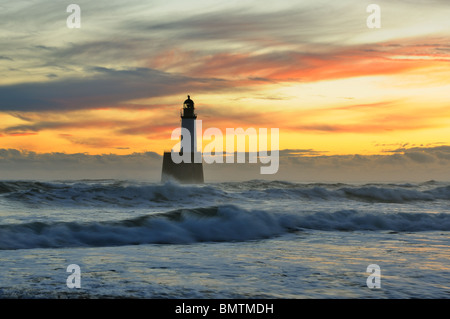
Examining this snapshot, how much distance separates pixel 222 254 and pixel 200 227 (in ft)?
11.0

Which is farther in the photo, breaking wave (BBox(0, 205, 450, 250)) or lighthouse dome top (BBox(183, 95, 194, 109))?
lighthouse dome top (BBox(183, 95, 194, 109))

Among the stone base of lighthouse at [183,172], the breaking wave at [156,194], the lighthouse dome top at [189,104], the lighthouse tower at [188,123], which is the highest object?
the lighthouse dome top at [189,104]

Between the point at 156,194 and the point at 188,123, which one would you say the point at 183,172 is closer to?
the point at 188,123

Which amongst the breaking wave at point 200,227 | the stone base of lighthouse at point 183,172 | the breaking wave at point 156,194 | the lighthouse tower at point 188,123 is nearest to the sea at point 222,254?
the breaking wave at point 200,227

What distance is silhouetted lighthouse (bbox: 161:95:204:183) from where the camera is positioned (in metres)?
33.8

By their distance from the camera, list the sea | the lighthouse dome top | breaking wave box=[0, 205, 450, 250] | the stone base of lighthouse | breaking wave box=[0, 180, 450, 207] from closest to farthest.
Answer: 1. the sea
2. breaking wave box=[0, 205, 450, 250]
3. breaking wave box=[0, 180, 450, 207]
4. the lighthouse dome top
5. the stone base of lighthouse

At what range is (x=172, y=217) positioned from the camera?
12.1m

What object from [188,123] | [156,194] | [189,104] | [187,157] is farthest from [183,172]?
[156,194]

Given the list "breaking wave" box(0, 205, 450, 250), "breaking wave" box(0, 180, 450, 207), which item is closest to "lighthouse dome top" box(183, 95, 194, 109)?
"breaking wave" box(0, 180, 450, 207)

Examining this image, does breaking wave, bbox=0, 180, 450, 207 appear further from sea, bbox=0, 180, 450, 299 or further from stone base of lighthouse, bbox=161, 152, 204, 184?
stone base of lighthouse, bbox=161, 152, 204, 184

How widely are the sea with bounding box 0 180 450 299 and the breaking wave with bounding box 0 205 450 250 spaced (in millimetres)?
28

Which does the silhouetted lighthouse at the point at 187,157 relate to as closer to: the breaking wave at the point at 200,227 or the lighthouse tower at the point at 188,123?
the lighthouse tower at the point at 188,123

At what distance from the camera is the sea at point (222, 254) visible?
504 centimetres
